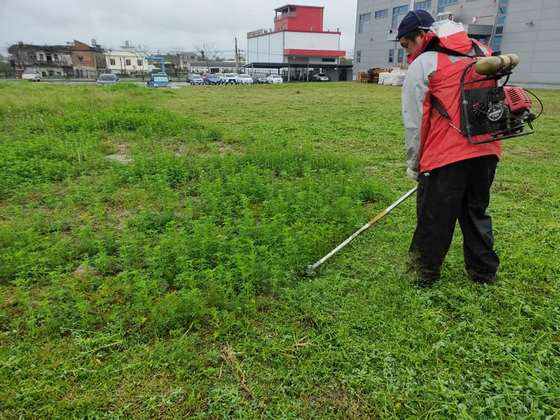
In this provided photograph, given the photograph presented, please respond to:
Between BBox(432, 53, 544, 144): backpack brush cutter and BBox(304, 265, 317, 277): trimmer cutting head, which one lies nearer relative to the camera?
BBox(432, 53, 544, 144): backpack brush cutter

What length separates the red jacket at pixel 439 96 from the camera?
2656mm

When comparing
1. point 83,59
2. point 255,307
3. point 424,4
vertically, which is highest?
point 424,4

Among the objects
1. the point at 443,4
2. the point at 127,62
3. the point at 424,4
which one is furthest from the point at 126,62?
the point at 443,4

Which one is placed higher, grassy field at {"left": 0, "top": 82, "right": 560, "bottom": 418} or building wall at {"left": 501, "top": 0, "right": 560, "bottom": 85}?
building wall at {"left": 501, "top": 0, "right": 560, "bottom": 85}

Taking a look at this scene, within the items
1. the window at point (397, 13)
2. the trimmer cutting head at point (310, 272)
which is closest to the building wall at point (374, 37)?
the window at point (397, 13)

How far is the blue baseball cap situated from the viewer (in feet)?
8.93

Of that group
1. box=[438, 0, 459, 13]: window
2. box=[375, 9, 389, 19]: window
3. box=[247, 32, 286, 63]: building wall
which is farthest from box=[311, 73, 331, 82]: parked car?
box=[438, 0, 459, 13]: window

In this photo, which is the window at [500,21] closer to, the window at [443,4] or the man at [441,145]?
the window at [443,4]

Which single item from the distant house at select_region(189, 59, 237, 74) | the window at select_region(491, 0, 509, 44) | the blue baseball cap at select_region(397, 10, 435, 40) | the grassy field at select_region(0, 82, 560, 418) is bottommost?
the grassy field at select_region(0, 82, 560, 418)

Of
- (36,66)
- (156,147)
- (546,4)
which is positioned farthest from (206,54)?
(156,147)

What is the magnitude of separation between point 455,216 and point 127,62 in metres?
77.6

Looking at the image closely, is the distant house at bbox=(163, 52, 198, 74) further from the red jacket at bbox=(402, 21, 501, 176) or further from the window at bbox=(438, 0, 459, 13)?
the red jacket at bbox=(402, 21, 501, 176)

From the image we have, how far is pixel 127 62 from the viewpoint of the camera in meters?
70.0

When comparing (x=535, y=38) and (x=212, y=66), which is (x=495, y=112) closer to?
(x=535, y=38)
